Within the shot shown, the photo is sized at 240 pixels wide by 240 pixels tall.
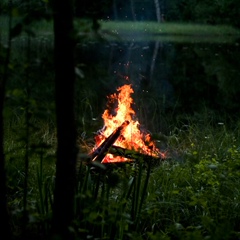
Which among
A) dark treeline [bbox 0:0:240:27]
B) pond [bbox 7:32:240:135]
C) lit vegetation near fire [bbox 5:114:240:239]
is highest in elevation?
dark treeline [bbox 0:0:240:27]

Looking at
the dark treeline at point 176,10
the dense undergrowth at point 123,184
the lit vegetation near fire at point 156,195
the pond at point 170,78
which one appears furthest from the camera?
the dark treeline at point 176,10

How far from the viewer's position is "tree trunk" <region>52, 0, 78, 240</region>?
1.84 meters

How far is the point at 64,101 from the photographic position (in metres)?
1.86

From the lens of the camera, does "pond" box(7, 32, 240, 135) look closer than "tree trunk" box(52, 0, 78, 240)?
No

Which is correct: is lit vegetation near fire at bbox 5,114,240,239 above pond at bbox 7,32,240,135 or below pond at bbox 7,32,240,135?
below

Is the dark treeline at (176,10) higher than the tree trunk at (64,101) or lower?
higher

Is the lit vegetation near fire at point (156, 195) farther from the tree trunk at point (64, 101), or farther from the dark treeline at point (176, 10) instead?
the dark treeline at point (176, 10)

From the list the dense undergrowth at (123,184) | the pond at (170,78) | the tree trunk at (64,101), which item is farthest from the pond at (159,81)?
the dense undergrowth at (123,184)

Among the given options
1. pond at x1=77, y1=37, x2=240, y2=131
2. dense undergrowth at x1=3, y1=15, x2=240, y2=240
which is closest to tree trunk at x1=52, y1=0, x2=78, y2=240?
dense undergrowth at x1=3, y1=15, x2=240, y2=240

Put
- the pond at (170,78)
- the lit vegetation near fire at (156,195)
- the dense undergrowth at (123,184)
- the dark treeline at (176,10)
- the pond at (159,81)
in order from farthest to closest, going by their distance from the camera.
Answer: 1. the dark treeline at (176,10)
2. the pond at (170,78)
3. the pond at (159,81)
4. the lit vegetation near fire at (156,195)
5. the dense undergrowth at (123,184)

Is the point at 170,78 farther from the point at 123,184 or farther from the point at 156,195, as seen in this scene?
the point at 123,184

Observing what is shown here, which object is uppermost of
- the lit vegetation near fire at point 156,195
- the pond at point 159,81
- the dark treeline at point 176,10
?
the dark treeline at point 176,10

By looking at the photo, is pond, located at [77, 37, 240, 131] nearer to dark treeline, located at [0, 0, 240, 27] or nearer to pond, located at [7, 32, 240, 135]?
pond, located at [7, 32, 240, 135]

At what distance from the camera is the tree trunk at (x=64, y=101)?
72.4 inches
